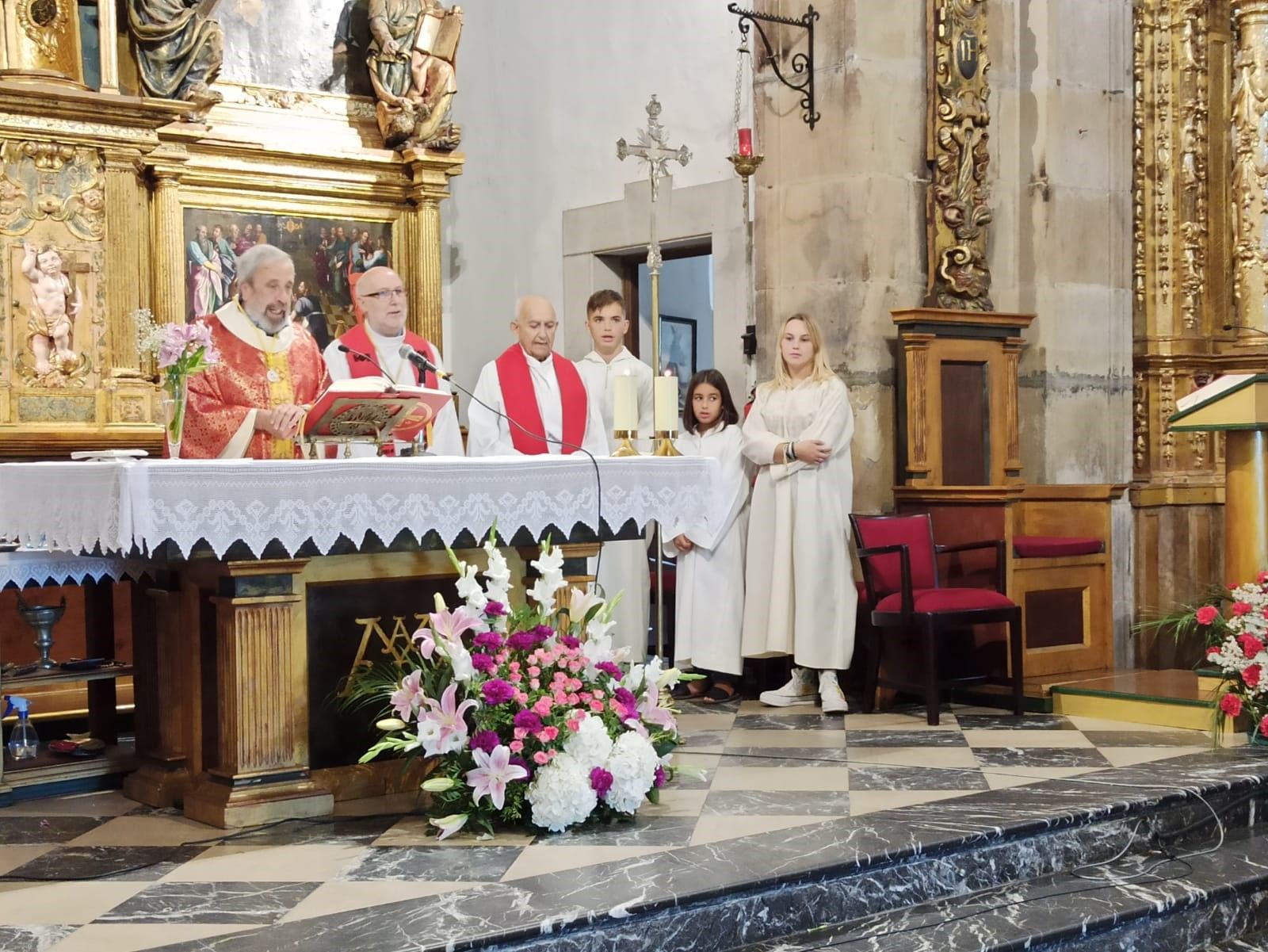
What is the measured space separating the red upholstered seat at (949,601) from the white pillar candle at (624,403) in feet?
4.79

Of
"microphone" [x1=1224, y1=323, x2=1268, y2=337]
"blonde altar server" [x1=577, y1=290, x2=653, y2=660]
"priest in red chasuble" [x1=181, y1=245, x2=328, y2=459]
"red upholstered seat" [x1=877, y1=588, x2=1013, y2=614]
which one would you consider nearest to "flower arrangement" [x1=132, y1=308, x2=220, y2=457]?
"priest in red chasuble" [x1=181, y1=245, x2=328, y2=459]

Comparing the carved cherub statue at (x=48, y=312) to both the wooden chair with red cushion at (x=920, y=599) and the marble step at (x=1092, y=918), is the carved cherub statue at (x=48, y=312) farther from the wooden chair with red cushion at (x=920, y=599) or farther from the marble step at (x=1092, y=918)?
the marble step at (x=1092, y=918)

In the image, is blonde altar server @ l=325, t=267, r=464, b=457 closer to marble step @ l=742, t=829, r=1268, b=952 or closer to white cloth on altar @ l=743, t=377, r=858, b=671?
white cloth on altar @ l=743, t=377, r=858, b=671

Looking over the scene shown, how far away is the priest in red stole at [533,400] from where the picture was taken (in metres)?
6.84

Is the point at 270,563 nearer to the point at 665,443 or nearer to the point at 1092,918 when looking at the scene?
the point at 665,443

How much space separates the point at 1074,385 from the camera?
8.61m

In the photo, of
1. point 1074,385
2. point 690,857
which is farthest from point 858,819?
point 1074,385

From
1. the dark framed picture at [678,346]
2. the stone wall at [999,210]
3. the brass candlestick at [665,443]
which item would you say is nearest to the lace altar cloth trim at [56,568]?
the brass candlestick at [665,443]

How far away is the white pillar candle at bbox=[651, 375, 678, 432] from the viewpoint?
19.3 ft

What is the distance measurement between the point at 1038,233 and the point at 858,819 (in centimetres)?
468

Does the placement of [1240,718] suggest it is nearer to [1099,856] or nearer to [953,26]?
[1099,856]

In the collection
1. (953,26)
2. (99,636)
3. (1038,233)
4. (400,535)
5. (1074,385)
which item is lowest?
(99,636)

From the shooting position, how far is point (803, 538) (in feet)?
23.5

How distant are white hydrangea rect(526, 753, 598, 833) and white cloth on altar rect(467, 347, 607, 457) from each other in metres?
2.34
